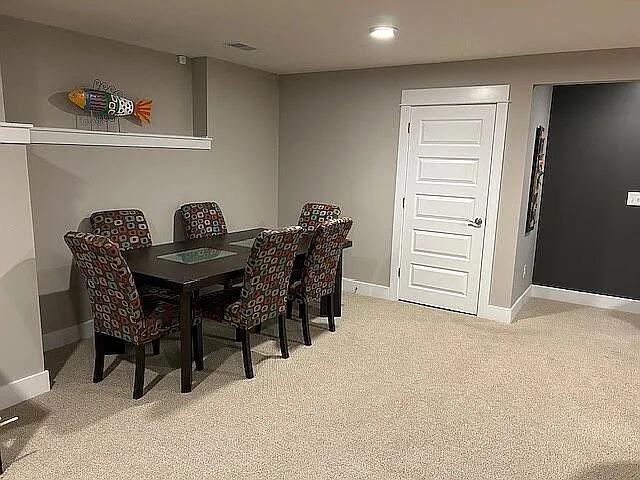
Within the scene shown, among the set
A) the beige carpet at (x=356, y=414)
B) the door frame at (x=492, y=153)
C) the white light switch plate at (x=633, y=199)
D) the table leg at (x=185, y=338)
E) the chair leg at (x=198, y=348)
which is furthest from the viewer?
the white light switch plate at (x=633, y=199)

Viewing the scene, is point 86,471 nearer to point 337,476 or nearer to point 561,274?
point 337,476

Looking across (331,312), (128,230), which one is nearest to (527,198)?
(331,312)

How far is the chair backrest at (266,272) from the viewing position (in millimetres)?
3006

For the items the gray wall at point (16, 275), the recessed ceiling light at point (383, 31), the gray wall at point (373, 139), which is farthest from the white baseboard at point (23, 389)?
the gray wall at point (373, 139)

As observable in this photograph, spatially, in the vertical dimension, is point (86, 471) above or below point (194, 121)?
below

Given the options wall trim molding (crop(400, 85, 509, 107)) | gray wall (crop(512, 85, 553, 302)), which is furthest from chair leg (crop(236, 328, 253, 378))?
wall trim molding (crop(400, 85, 509, 107))

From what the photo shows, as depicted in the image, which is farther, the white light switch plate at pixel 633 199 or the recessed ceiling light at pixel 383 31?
the white light switch plate at pixel 633 199

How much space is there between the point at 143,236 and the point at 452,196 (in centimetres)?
271

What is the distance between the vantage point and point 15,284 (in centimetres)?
274

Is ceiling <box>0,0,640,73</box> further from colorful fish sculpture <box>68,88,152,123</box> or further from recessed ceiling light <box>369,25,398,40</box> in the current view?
colorful fish sculpture <box>68,88,152,123</box>

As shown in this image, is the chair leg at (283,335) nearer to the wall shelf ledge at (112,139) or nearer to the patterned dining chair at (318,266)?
the patterned dining chair at (318,266)

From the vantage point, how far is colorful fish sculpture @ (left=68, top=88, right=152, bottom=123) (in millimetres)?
3592

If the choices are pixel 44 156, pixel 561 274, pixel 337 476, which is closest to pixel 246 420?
pixel 337 476

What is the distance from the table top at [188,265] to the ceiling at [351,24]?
1542 millimetres
